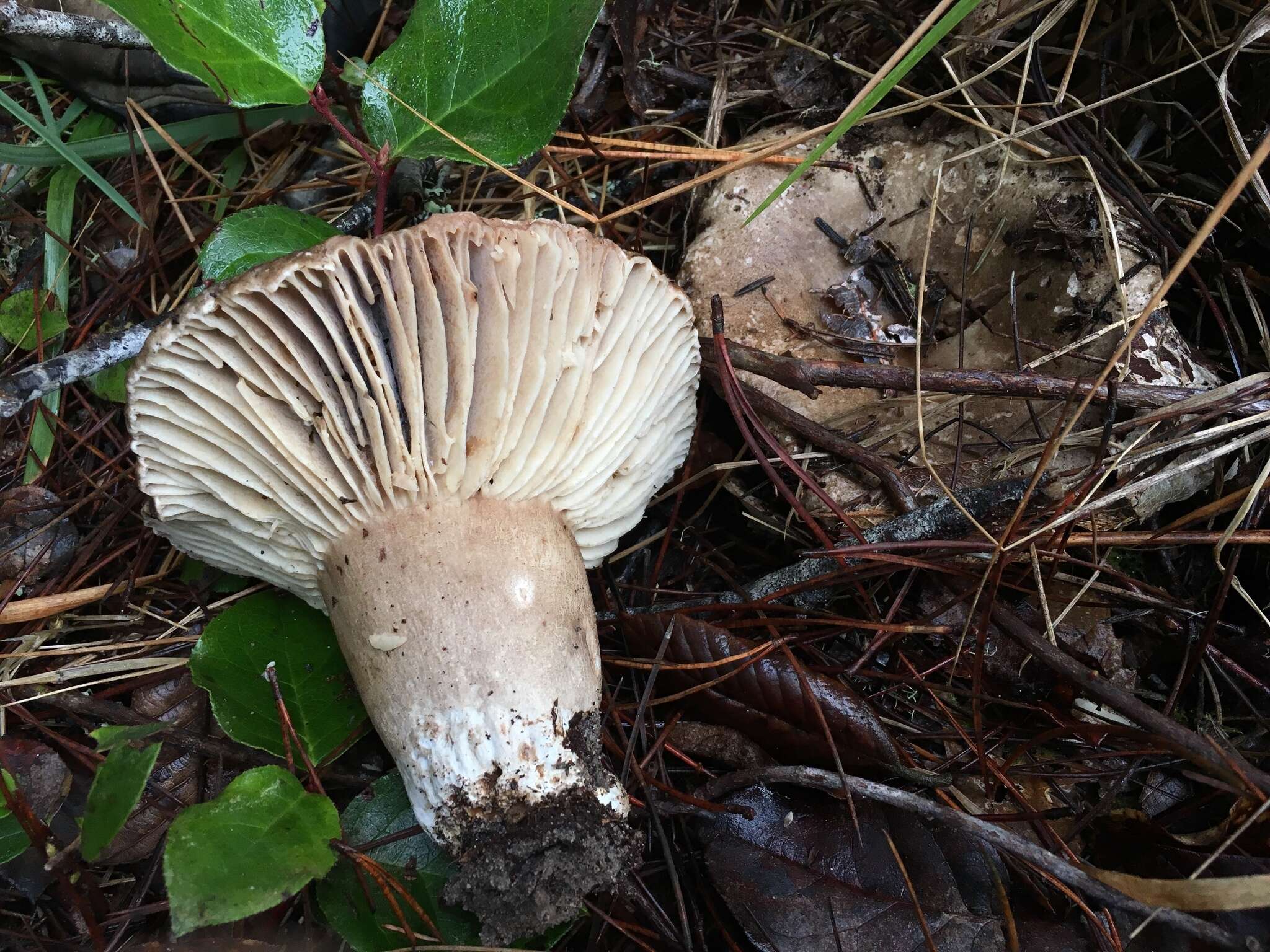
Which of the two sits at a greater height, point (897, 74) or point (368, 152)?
point (897, 74)

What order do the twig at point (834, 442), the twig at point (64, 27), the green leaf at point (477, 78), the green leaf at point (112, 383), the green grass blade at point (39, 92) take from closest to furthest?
the green leaf at point (477, 78)
the twig at point (834, 442)
the twig at point (64, 27)
the green leaf at point (112, 383)
the green grass blade at point (39, 92)

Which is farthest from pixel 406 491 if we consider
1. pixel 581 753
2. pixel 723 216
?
pixel 723 216

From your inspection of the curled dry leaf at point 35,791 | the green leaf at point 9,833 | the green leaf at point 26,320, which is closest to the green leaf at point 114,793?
the green leaf at point 9,833

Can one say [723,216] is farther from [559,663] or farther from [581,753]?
[581,753]

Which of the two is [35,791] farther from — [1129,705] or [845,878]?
[1129,705]

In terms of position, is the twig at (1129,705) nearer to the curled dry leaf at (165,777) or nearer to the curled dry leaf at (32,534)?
the curled dry leaf at (165,777)

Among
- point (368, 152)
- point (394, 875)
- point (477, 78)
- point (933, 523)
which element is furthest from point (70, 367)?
point (933, 523)
